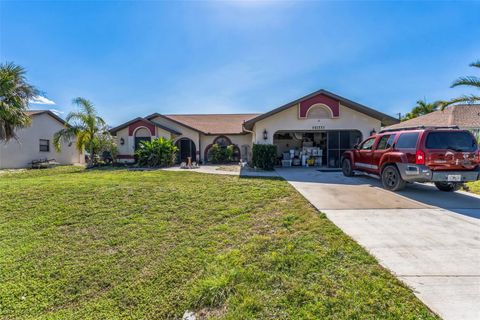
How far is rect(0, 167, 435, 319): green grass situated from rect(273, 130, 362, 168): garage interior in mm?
8906

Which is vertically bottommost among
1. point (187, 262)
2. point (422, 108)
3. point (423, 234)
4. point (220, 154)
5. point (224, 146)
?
point (187, 262)

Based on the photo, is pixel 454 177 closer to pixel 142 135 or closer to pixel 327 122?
pixel 327 122

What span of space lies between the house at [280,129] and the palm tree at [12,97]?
5.36 m

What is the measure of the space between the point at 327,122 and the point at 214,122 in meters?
11.8

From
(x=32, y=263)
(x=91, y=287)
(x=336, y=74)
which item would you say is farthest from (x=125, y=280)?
(x=336, y=74)

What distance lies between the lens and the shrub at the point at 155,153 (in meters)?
16.6

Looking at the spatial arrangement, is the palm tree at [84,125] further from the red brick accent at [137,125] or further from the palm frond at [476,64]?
the palm frond at [476,64]

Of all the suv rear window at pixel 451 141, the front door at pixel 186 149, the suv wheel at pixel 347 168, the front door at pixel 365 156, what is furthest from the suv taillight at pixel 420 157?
the front door at pixel 186 149

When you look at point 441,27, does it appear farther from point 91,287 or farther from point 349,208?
point 91,287

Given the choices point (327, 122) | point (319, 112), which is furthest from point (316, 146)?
point (319, 112)

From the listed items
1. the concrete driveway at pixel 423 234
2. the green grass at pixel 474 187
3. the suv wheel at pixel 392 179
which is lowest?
the concrete driveway at pixel 423 234

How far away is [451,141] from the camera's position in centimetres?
662

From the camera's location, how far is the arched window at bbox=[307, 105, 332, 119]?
1458cm

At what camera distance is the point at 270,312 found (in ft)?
8.16
